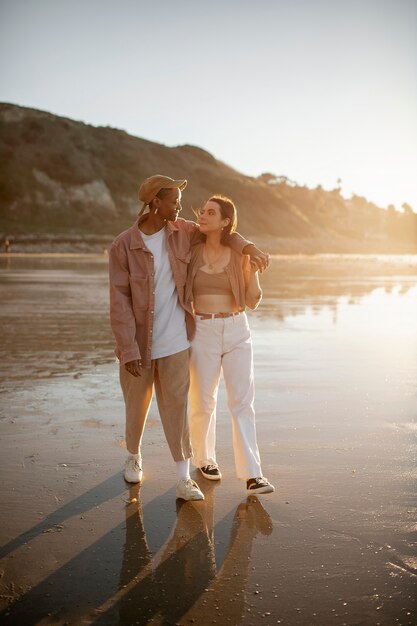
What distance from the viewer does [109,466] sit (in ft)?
16.5

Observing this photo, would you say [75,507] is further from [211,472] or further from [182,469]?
[211,472]

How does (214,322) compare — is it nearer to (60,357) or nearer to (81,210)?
(60,357)

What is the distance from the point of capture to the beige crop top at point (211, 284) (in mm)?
4777

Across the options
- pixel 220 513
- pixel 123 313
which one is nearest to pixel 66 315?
pixel 123 313

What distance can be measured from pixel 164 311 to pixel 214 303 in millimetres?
362

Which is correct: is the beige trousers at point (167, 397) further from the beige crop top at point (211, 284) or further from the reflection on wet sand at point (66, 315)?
the reflection on wet sand at point (66, 315)

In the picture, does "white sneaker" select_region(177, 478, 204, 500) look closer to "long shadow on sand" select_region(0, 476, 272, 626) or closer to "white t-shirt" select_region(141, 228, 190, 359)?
"long shadow on sand" select_region(0, 476, 272, 626)

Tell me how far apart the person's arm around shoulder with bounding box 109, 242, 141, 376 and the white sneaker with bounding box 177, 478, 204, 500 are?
766 mm

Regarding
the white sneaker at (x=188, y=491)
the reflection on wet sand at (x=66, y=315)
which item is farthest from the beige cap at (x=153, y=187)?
the reflection on wet sand at (x=66, y=315)

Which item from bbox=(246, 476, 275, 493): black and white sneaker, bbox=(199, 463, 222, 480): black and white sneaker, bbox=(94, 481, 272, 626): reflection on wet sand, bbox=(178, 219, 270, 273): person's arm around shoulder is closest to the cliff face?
bbox=(178, 219, 270, 273): person's arm around shoulder

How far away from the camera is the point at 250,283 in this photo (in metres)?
4.86

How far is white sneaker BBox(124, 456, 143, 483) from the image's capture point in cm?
472

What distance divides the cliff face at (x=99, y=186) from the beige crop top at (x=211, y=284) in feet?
240

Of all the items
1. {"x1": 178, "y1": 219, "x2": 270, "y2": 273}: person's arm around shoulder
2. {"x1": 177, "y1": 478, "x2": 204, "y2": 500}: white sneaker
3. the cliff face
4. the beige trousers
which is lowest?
{"x1": 177, "y1": 478, "x2": 204, "y2": 500}: white sneaker
